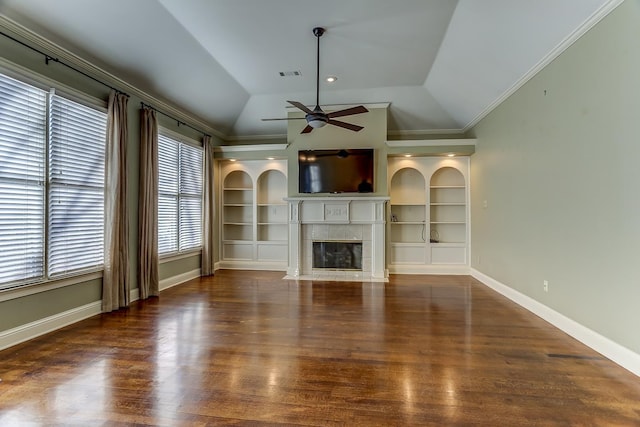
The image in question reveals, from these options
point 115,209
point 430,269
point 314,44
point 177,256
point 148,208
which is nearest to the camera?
point 115,209

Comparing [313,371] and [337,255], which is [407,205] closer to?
[337,255]

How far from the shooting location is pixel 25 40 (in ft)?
10.2

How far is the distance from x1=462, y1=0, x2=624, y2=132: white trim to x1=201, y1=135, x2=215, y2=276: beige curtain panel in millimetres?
5327

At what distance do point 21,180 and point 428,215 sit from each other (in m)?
6.27

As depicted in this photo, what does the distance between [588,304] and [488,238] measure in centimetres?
253

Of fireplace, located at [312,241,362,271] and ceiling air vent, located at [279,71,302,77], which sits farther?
fireplace, located at [312,241,362,271]

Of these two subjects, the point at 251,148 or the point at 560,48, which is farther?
the point at 251,148

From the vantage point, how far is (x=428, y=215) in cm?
655

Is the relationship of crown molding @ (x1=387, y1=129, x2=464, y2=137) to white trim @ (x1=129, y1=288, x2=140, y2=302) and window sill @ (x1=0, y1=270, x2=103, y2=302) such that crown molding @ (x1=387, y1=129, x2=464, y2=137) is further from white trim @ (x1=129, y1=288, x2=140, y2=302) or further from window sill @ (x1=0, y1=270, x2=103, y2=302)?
window sill @ (x1=0, y1=270, x2=103, y2=302)

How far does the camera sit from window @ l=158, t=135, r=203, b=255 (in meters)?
5.32

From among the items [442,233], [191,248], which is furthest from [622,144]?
[191,248]

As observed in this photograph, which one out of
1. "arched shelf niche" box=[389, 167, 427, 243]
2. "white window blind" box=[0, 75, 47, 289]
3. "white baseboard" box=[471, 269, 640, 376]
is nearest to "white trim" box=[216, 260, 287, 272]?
"arched shelf niche" box=[389, 167, 427, 243]

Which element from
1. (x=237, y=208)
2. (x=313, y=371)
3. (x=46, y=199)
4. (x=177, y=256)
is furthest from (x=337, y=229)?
(x=46, y=199)

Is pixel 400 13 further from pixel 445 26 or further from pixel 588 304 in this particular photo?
pixel 588 304
